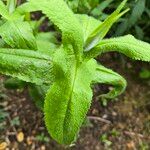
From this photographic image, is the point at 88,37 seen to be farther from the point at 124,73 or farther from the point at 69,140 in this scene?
the point at 124,73

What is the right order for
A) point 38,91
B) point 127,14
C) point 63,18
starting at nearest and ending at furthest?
point 63,18
point 38,91
point 127,14

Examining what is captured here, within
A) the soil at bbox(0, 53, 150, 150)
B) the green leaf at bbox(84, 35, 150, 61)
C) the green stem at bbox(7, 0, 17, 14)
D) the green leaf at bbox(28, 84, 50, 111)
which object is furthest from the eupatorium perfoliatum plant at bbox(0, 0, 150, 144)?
the soil at bbox(0, 53, 150, 150)

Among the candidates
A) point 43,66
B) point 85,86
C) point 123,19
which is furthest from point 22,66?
point 123,19

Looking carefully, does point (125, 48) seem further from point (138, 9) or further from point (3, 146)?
point (3, 146)

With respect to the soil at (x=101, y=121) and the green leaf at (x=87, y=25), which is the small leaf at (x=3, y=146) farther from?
the green leaf at (x=87, y=25)

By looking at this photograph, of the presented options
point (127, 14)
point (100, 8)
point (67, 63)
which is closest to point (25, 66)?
point (67, 63)

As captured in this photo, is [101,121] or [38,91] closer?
[38,91]

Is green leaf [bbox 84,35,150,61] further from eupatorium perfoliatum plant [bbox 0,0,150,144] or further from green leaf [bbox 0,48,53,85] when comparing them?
green leaf [bbox 0,48,53,85]

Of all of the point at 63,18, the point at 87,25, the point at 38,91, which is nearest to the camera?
the point at 63,18
